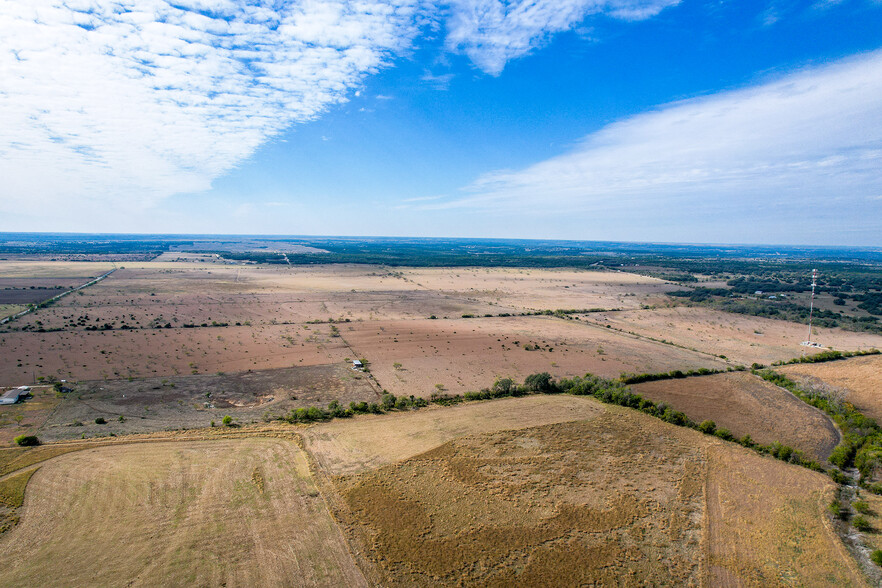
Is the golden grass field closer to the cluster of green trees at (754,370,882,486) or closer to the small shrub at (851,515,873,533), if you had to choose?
the small shrub at (851,515,873,533)

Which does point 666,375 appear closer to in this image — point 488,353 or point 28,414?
point 488,353

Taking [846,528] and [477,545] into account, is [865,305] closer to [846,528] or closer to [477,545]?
[846,528]

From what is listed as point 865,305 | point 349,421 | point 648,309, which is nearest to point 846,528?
point 349,421

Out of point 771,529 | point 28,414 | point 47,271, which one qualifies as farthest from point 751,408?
point 47,271

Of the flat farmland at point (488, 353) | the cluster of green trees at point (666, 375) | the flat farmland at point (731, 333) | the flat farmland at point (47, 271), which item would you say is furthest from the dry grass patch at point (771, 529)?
the flat farmland at point (47, 271)

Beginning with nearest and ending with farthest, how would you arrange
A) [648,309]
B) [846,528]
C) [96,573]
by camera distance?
[96,573]
[846,528]
[648,309]
